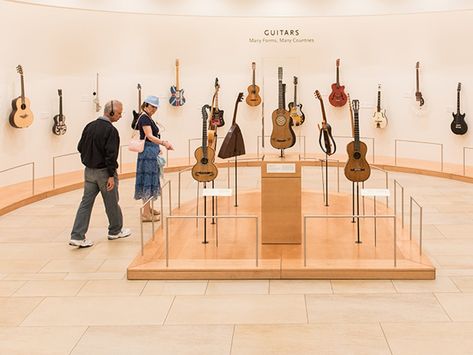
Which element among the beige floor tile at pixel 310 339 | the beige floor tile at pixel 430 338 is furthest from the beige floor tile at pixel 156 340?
the beige floor tile at pixel 430 338

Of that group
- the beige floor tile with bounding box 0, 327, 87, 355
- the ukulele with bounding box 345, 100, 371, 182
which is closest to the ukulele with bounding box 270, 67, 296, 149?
the ukulele with bounding box 345, 100, 371, 182

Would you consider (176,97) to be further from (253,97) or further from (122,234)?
(122,234)

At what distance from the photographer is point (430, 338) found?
14.9 feet

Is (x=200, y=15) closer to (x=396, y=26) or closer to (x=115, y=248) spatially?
(x=396, y=26)

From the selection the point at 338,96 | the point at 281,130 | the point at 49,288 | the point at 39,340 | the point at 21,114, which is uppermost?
the point at 338,96

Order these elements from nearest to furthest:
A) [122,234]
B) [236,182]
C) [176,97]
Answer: [122,234] → [236,182] → [176,97]

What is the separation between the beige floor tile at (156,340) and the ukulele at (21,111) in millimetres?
6997

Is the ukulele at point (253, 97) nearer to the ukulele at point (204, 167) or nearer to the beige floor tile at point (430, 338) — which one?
the ukulele at point (204, 167)

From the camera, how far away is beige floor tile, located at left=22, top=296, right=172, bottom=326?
495cm

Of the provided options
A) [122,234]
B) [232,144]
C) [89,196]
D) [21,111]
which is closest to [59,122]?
[21,111]

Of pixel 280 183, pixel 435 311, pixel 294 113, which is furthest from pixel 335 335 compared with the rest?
pixel 294 113

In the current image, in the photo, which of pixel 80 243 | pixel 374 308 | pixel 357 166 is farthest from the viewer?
pixel 357 166

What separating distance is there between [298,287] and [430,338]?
1.40 metres

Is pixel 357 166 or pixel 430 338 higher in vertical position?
pixel 357 166
